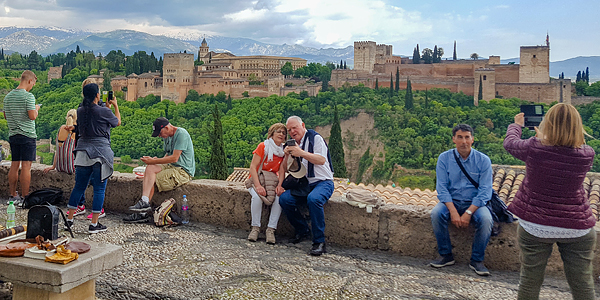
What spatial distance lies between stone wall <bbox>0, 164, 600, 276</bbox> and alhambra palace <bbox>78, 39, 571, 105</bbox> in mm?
44763

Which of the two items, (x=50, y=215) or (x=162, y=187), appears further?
(x=162, y=187)

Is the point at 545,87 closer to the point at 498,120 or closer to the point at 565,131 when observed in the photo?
the point at 498,120

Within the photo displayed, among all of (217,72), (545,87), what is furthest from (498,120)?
(217,72)

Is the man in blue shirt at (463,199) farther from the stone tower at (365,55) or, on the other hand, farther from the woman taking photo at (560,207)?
the stone tower at (365,55)

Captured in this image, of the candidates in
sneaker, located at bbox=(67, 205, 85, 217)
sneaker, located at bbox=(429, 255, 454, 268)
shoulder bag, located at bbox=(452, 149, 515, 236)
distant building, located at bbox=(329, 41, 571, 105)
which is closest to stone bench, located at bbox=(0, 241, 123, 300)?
sneaker, located at bbox=(429, 255, 454, 268)

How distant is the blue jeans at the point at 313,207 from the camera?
3.95 metres

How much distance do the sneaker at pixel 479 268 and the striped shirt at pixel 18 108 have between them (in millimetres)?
4171

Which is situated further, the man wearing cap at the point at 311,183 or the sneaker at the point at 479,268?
the man wearing cap at the point at 311,183

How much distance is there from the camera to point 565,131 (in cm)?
255

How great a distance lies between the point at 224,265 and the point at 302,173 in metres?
1.01

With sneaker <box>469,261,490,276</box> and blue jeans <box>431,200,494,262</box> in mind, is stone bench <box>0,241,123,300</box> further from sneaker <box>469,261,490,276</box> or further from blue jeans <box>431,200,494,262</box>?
sneaker <box>469,261,490,276</box>

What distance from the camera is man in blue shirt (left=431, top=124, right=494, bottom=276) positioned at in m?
3.55

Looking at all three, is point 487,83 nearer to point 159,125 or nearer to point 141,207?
point 159,125

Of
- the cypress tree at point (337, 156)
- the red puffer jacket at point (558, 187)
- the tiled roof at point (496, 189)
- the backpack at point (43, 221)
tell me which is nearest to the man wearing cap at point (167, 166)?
the backpack at point (43, 221)
